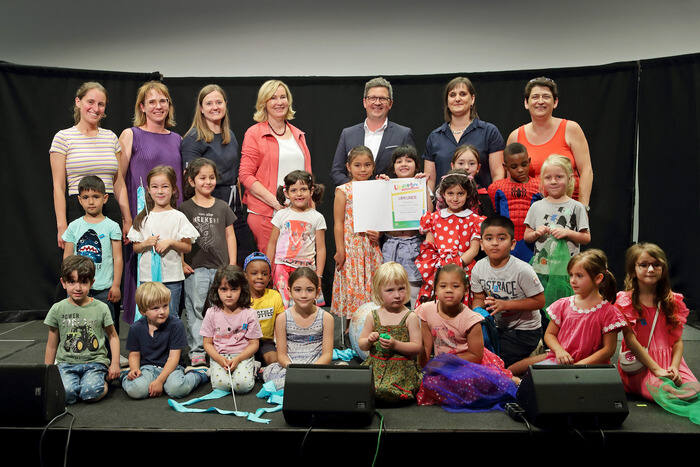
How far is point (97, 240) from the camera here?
411 centimetres

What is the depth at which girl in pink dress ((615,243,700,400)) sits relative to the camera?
3.44 metres

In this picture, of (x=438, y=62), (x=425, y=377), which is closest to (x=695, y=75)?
(x=438, y=62)

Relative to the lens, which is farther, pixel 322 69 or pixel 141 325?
pixel 322 69

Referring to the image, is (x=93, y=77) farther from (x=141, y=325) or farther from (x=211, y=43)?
(x=141, y=325)

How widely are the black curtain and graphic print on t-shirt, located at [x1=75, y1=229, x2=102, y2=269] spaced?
2517 millimetres

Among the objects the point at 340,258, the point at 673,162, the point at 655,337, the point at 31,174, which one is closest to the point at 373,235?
the point at 340,258

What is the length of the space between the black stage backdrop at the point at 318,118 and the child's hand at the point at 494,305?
2799 mm

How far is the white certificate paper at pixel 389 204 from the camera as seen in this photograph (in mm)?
4363

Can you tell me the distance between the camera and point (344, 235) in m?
4.63

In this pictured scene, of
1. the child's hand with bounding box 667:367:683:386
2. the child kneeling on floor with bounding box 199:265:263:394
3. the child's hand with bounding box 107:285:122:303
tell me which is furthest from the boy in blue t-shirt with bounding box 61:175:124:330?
the child's hand with bounding box 667:367:683:386

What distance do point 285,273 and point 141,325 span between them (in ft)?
3.50

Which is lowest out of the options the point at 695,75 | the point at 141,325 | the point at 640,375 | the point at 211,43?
the point at 640,375

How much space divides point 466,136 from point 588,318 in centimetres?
167

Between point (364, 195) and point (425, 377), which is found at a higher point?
point (364, 195)
